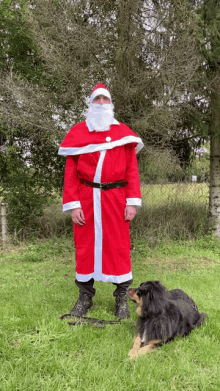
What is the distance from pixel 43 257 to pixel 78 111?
2.73 meters

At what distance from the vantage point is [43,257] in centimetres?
521

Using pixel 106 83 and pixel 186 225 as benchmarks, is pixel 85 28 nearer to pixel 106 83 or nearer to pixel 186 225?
pixel 106 83

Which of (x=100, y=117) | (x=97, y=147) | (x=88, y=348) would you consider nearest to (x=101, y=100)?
(x=100, y=117)

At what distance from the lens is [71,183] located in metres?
2.91

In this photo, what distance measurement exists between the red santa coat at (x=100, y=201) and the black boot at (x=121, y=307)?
0.25m

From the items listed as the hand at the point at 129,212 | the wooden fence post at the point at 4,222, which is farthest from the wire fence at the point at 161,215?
the hand at the point at 129,212

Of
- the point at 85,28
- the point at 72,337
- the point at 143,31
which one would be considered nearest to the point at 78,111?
the point at 85,28

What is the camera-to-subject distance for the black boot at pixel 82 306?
115 inches

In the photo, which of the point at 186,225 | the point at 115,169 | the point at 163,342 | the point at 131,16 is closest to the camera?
the point at 163,342

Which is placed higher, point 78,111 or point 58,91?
point 58,91

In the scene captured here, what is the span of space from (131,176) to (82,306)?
1.38 meters

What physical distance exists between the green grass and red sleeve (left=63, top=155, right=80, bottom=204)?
1112mm

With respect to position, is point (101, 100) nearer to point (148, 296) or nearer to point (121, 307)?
point (148, 296)

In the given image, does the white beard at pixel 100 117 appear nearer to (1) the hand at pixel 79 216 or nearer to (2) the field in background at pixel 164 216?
(1) the hand at pixel 79 216
